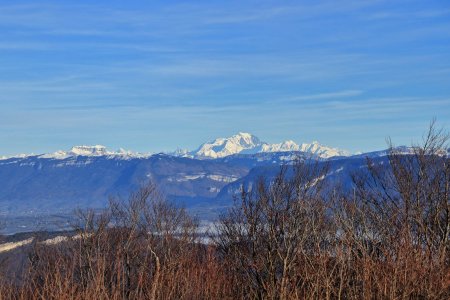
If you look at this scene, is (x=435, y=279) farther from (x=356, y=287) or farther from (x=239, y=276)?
(x=239, y=276)

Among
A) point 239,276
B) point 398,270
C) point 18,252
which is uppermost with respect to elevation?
point 398,270

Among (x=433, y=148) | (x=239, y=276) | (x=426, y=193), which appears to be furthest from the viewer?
(x=433, y=148)

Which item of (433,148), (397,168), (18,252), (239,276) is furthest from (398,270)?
(18,252)

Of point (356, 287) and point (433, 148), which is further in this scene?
point (433, 148)

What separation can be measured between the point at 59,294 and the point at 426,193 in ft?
71.2

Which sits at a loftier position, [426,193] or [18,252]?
[426,193]

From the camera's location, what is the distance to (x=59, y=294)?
10.6 m

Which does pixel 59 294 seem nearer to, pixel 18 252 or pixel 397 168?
pixel 397 168

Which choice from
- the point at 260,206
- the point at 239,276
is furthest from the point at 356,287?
the point at 260,206

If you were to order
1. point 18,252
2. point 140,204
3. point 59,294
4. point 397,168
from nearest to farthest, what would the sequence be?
point 59,294 < point 397,168 < point 140,204 < point 18,252

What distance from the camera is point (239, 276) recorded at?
22500mm

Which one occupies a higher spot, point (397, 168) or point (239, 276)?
point (397, 168)

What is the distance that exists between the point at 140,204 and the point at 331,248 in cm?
4386

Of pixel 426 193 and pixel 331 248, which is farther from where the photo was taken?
pixel 426 193
